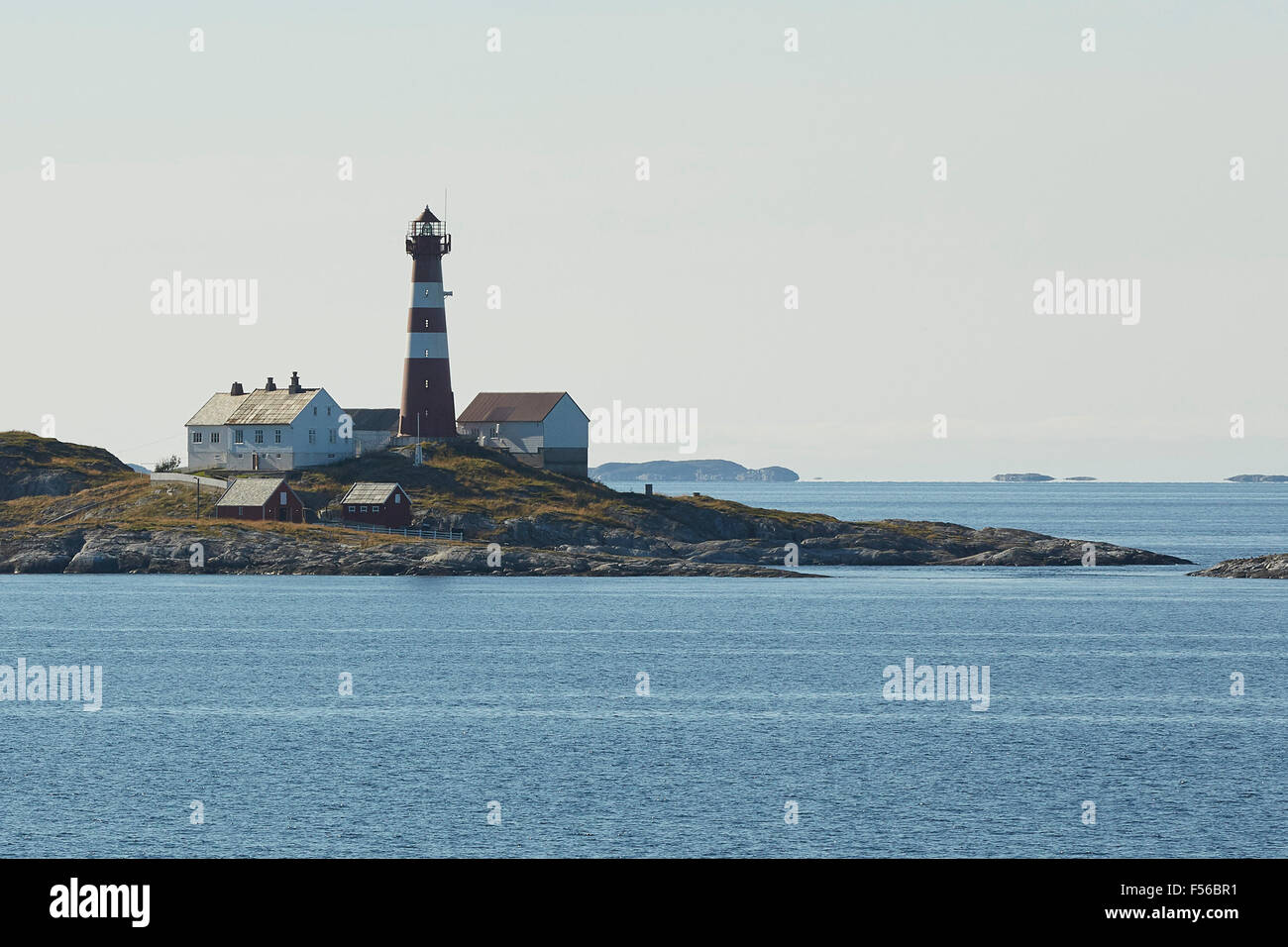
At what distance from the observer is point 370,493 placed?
124000 mm

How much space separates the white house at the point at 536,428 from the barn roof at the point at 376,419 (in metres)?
6.13

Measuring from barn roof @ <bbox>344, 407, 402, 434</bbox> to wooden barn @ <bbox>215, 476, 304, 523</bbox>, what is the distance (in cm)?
1923

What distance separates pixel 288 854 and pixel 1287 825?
2405cm

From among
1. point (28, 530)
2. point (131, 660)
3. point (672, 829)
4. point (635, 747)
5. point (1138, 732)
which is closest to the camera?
point (672, 829)

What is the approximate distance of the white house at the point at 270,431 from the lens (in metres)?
133

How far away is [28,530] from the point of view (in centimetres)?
12738

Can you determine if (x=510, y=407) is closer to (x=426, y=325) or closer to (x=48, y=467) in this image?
(x=426, y=325)
